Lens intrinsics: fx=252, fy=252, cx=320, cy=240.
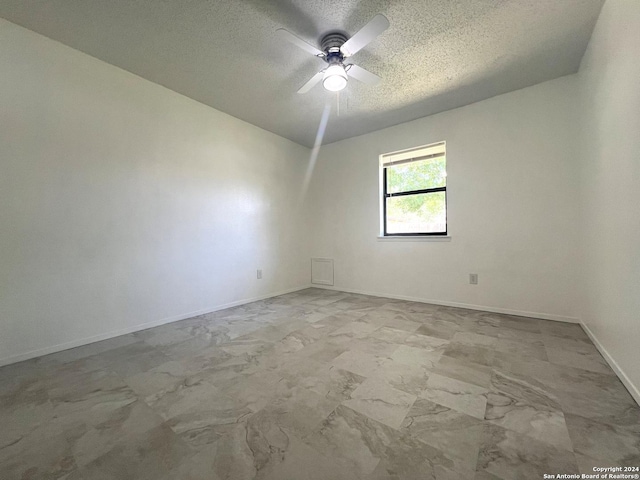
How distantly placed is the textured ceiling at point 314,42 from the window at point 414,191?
0.79m

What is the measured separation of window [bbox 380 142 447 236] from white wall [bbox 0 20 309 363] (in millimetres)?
2227

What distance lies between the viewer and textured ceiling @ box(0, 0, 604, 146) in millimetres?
1881

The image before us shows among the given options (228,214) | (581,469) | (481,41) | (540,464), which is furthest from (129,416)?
(481,41)

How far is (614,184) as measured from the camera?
1746 mm

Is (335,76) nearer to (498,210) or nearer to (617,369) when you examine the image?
(498,210)

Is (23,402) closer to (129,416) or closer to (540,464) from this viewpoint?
(129,416)

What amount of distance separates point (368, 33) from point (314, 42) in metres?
0.62

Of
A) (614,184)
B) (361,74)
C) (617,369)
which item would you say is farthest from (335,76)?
(617,369)

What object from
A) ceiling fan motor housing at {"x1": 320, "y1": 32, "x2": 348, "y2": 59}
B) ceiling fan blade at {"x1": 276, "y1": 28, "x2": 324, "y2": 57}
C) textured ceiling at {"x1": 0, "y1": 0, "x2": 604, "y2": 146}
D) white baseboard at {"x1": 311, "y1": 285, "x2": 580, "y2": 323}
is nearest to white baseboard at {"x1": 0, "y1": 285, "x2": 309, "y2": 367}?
white baseboard at {"x1": 311, "y1": 285, "x2": 580, "y2": 323}

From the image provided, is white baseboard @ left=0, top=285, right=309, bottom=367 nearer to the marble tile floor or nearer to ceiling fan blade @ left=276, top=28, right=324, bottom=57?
the marble tile floor

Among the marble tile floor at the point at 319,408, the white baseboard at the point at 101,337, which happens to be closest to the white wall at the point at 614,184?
the marble tile floor at the point at 319,408

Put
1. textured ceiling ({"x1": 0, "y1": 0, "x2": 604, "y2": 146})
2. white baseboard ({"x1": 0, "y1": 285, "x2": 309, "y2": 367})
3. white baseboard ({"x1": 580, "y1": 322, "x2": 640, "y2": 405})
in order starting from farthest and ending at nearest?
1. white baseboard ({"x1": 0, "y1": 285, "x2": 309, "y2": 367})
2. textured ceiling ({"x1": 0, "y1": 0, "x2": 604, "y2": 146})
3. white baseboard ({"x1": 580, "y1": 322, "x2": 640, "y2": 405})

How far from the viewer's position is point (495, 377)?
65.6 inches

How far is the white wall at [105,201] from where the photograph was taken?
202cm
